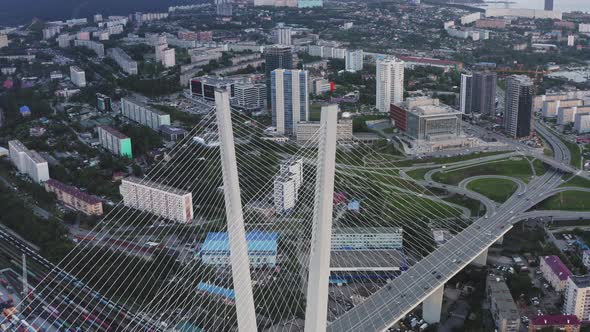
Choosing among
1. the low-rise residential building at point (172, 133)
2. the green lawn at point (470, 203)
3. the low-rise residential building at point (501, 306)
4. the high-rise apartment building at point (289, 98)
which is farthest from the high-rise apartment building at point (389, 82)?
the low-rise residential building at point (501, 306)

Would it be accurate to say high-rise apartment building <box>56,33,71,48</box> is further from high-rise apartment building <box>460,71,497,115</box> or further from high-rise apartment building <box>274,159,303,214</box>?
high-rise apartment building <box>274,159,303,214</box>

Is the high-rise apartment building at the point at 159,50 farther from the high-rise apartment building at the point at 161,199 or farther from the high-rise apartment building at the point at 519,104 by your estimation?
the high-rise apartment building at the point at 161,199

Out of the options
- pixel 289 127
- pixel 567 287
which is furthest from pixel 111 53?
Answer: pixel 567 287

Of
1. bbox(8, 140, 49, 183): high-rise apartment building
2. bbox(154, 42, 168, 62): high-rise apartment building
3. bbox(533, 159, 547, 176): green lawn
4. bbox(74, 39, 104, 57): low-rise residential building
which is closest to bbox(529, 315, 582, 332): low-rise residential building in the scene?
bbox(533, 159, 547, 176): green lawn

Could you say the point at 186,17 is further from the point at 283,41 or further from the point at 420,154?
the point at 420,154

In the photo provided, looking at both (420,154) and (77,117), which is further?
(77,117)

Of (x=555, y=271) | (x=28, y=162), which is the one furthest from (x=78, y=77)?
(x=555, y=271)
